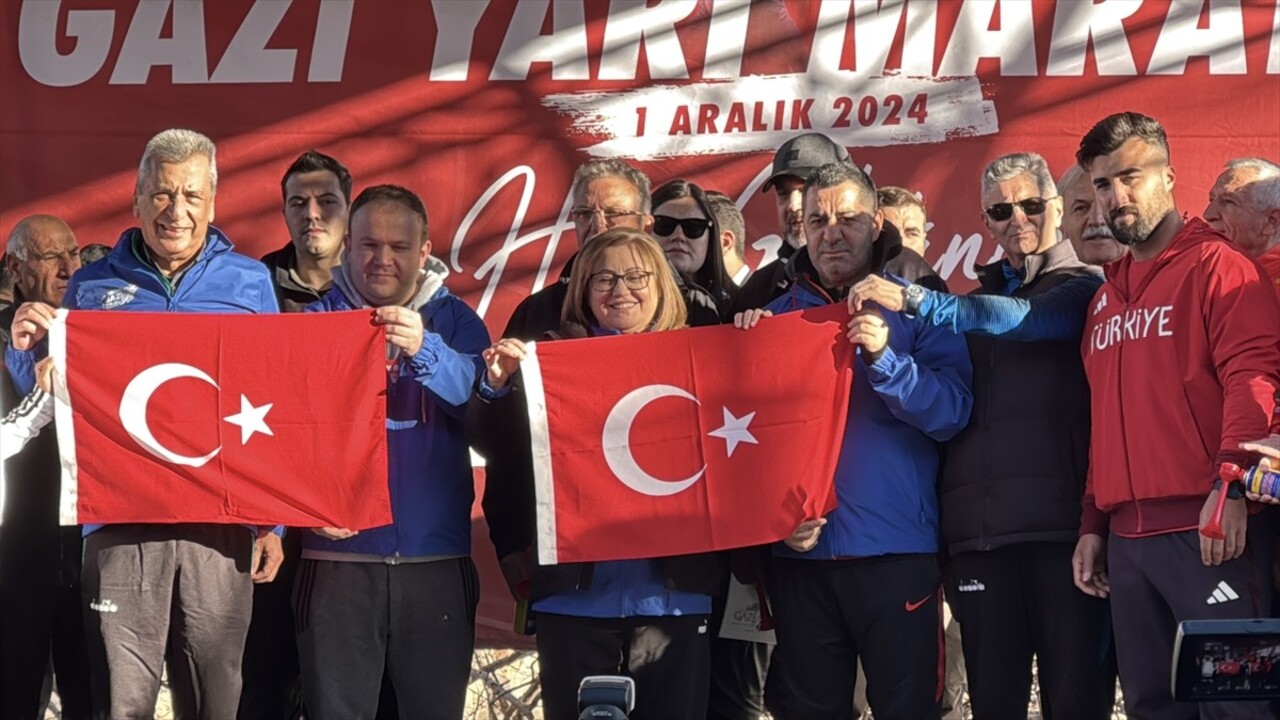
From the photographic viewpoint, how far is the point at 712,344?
6031mm

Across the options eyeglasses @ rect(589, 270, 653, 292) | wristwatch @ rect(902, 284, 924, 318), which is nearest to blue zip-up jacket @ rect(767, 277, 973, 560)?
wristwatch @ rect(902, 284, 924, 318)

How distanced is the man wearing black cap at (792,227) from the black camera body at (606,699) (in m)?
2.13

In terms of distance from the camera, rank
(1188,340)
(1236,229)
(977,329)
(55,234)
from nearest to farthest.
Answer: (1188,340), (977,329), (1236,229), (55,234)

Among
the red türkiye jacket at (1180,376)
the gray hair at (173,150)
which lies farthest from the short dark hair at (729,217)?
the gray hair at (173,150)

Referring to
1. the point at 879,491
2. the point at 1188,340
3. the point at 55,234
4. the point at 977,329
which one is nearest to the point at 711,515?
the point at 879,491

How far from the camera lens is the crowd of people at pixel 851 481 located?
548cm

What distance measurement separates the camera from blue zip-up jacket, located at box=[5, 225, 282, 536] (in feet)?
19.3

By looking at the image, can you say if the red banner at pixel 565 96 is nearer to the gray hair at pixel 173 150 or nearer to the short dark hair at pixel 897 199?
the short dark hair at pixel 897 199

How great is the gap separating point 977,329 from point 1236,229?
1.21 metres

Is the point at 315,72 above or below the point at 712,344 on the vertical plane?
above

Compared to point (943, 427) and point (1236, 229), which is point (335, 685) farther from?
point (1236, 229)

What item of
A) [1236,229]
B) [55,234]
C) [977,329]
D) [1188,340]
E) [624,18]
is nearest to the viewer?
[1188,340]

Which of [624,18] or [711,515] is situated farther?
[624,18]

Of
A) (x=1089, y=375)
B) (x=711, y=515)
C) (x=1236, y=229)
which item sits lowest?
(x=711, y=515)
